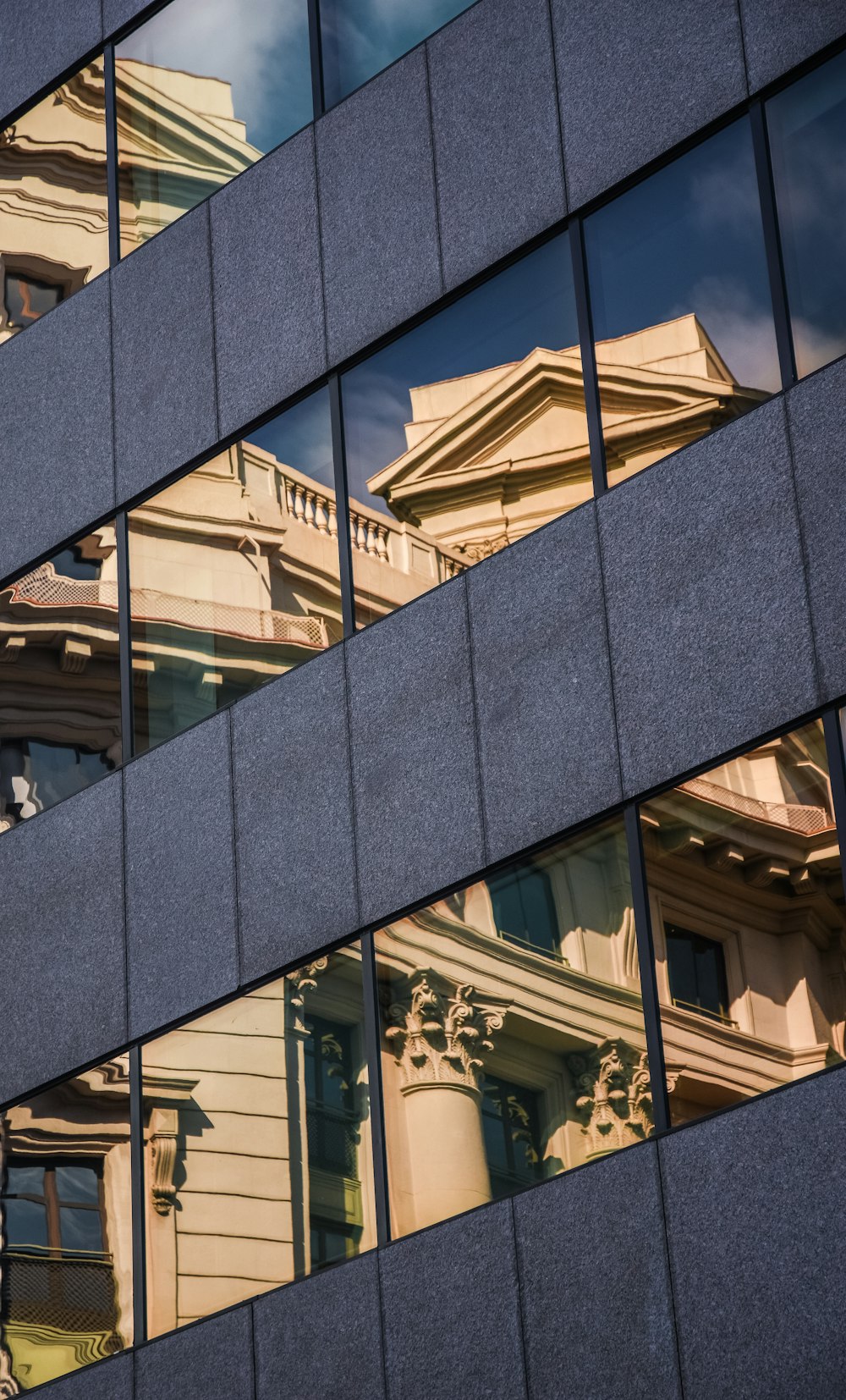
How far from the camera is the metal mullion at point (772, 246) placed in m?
14.1

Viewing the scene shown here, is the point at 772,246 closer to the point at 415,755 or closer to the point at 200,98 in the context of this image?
the point at 415,755

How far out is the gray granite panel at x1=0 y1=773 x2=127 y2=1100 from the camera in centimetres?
1767

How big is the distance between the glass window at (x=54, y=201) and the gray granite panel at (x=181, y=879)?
17.3 ft

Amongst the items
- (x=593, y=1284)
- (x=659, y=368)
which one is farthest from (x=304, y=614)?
(x=593, y=1284)

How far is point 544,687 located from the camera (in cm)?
1495

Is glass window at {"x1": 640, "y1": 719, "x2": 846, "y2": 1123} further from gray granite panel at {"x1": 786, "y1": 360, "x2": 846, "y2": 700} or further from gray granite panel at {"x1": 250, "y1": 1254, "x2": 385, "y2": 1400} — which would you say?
gray granite panel at {"x1": 250, "y1": 1254, "x2": 385, "y2": 1400}

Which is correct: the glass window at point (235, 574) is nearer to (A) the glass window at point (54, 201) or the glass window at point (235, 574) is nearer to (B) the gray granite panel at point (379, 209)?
(B) the gray granite panel at point (379, 209)

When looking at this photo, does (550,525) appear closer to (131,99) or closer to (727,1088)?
(727,1088)

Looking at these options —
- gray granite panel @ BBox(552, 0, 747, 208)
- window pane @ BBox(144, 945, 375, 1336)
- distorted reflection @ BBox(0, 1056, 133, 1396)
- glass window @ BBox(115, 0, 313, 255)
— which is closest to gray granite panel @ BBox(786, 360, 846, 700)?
gray granite panel @ BBox(552, 0, 747, 208)

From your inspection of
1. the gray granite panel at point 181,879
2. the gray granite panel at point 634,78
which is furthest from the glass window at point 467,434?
the gray granite panel at point 181,879

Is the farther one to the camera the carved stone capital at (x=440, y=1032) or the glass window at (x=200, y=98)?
the glass window at (x=200, y=98)

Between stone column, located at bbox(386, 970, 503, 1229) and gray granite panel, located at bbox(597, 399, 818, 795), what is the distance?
2145 millimetres

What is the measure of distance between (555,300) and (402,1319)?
24.4 ft

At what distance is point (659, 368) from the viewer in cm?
1496
